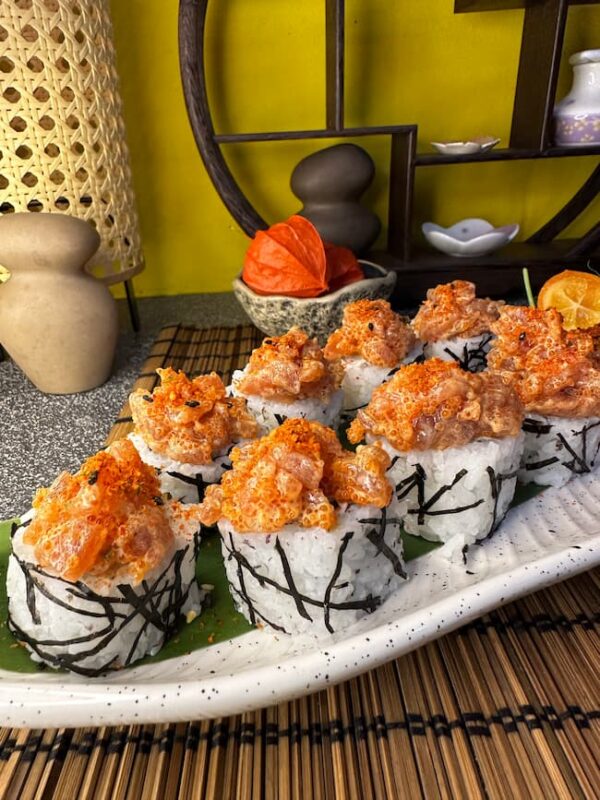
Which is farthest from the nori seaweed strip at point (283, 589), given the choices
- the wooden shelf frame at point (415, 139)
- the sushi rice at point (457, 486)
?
the wooden shelf frame at point (415, 139)

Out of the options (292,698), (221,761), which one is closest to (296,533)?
(292,698)

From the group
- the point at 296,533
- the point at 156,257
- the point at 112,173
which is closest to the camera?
the point at 296,533

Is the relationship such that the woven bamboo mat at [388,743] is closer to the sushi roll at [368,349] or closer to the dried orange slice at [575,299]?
the sushi roll at [368,349]

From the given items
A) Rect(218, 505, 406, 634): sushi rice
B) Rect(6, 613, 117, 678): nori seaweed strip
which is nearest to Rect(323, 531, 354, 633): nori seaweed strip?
Rect(218, 505, 406, 634): sushi rice

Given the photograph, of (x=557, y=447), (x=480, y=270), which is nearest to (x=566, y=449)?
(x=557, y=447)

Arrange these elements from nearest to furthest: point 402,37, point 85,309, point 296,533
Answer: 1. point 296,533
2. point 85,309
3. point 402,37

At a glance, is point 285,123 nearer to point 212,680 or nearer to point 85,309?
point 85,309
